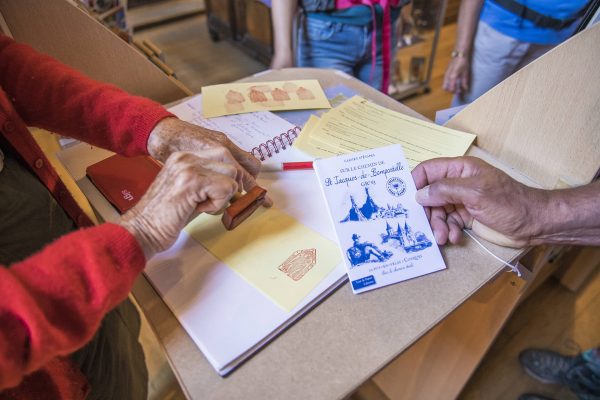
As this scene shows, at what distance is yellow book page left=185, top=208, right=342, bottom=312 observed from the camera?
1.78ft

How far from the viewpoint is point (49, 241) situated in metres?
0.64

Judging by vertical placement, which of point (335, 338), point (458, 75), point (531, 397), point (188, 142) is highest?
point (188, 142)

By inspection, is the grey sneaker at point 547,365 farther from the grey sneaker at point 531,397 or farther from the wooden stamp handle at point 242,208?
the wooden stamp handle at point 242,208

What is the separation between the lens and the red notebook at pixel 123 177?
26.8 inches

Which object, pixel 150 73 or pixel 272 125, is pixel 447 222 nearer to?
pixel 272 125

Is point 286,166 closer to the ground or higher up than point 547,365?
higher up

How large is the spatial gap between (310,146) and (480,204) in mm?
349

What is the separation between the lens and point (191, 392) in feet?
1.49

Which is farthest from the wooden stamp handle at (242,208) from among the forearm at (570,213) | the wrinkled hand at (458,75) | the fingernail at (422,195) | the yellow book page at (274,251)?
the wrinkled hand at (458,75)

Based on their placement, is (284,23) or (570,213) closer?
(570,213)

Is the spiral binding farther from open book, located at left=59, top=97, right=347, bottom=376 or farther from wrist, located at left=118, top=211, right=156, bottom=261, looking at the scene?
wrist, located at left=118, top=211, right=156, bottom=261

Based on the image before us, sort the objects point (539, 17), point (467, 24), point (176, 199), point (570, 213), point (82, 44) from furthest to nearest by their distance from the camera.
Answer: point (467, 24), point (539, 17), point (82, 44), point (570, 213), point (176, 199)

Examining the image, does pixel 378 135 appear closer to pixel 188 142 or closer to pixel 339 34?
pixel 188 142

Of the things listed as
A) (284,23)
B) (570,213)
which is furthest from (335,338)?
(284,23)
